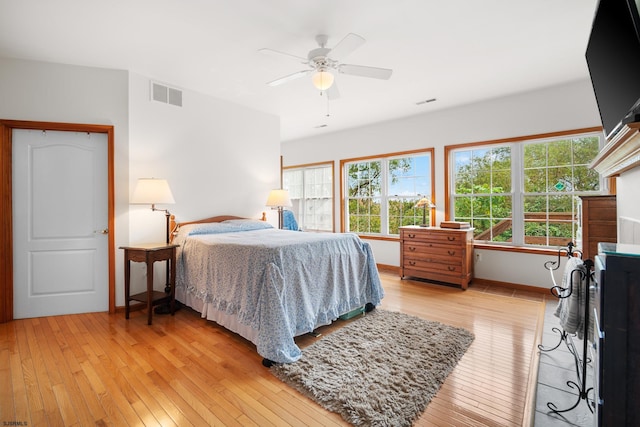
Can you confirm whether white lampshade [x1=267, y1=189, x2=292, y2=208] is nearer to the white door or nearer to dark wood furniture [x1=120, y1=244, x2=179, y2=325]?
dark wood furniture [x1=120, y1=244, x2=179, y2=325]

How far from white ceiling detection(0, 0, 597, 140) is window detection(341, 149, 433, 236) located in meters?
1.51

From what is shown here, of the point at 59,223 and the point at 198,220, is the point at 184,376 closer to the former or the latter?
the point at 198,220

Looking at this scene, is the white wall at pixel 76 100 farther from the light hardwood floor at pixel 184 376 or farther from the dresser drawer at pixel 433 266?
the dresser drawer at pixel 433 266

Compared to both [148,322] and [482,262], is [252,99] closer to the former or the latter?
[148,322]

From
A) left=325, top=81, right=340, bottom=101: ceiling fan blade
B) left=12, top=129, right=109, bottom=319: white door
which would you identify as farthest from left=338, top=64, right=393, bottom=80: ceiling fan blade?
left=12, top=129, right=109, bottom=319: white door

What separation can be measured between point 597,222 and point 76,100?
5.16 metres

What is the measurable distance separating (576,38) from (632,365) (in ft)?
10.4

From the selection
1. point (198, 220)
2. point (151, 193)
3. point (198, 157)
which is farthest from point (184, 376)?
point (198, 157)

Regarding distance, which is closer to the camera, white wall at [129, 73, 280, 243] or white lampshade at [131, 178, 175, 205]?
white lampshade at [131, 178, 175, 205]

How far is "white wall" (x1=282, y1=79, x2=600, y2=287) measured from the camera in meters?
3.83

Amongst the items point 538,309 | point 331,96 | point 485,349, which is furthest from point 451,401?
point 331,96

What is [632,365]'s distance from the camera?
2.79 ft

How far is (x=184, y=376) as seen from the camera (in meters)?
2.12

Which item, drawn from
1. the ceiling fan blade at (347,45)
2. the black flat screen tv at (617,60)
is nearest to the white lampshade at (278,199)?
the ceiling fan blade at (347,45)
